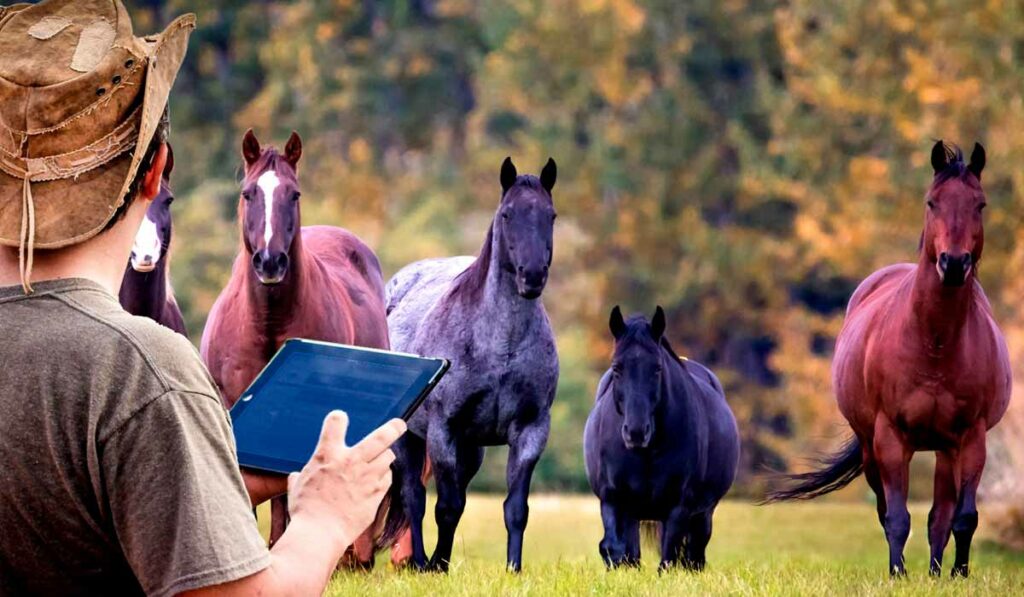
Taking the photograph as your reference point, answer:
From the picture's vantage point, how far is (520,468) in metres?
9.30

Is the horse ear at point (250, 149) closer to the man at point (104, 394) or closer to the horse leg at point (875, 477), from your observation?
the horse leg at point (875, 477)

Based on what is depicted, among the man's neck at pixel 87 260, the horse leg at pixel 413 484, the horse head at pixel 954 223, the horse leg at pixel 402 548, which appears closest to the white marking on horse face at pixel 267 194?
the horse leg at pixel 413 484

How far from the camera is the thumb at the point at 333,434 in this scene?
2543 mm

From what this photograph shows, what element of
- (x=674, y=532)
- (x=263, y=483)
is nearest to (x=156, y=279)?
(x=674, y=532)

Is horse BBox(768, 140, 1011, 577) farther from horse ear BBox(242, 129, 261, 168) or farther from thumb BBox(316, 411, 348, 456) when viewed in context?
thumb BBox(316, 411, 348, 456)

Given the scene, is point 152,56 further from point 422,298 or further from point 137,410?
point 422,298

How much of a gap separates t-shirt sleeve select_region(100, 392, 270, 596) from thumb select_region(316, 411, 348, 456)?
0.80ft

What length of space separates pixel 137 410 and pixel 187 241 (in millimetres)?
27145

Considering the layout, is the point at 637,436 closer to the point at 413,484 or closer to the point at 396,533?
the point at 413,484

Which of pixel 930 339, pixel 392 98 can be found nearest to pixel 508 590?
pixel 930 339

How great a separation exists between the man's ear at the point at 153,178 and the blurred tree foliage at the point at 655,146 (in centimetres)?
2358

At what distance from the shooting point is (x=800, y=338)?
101 feet

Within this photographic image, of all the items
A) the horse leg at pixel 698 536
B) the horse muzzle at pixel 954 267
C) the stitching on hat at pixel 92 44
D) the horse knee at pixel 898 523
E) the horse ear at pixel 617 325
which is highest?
the stitching on hat at pixel 92 44

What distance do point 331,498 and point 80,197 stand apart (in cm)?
59
